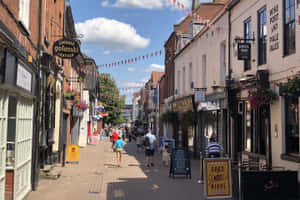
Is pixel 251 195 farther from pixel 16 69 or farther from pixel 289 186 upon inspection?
pixel 16 69

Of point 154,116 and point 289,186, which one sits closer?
point 289,186

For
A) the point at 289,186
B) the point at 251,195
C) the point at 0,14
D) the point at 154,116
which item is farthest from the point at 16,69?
the point at 154,116

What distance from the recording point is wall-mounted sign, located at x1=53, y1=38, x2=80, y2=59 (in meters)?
11.8

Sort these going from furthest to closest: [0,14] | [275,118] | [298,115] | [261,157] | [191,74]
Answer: [191,74]
[261,157]
[275,118]
[298,115]
[0,14]

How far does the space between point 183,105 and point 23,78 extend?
582 inches

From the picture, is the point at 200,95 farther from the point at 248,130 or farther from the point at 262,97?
the point at 262,97

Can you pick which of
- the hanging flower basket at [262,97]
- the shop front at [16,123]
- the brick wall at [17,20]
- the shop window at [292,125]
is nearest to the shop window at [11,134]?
the shop front at [16,123]

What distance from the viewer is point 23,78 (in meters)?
7.75

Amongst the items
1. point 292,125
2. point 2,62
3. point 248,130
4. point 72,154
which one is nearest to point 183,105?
point 72,154

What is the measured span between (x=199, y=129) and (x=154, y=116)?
71.9ft

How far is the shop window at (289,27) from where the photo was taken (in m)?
9.24

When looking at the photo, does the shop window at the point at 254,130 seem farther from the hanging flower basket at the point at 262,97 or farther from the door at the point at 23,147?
the door at the point at 23,147

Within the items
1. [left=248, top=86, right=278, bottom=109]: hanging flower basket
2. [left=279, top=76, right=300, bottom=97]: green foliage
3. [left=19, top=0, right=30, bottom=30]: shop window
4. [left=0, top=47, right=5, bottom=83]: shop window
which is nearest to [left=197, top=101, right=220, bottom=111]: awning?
[left=248, top=86, right=278, bottom=109]: hanging flower basket

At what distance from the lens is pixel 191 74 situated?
21.6m
